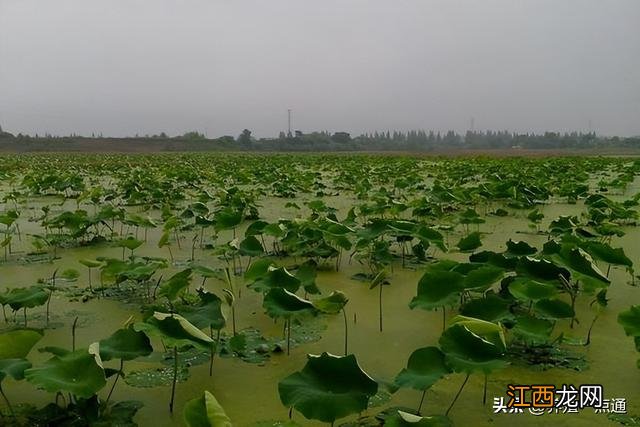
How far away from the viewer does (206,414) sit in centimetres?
116

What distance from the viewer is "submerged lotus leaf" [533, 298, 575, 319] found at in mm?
1829

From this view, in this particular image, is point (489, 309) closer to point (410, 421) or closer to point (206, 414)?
point (410, 421)

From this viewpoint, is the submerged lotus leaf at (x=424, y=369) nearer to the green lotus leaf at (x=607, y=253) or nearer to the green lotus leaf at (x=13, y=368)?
the green lotus leaf at (x=13, y=368)

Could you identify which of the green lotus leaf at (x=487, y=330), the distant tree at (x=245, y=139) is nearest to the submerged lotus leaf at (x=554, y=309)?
the green lotus leaf at (x=487, y=330)

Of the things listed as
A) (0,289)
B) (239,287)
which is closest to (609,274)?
(239,287)

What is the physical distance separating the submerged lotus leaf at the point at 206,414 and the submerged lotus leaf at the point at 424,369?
463 millimetres

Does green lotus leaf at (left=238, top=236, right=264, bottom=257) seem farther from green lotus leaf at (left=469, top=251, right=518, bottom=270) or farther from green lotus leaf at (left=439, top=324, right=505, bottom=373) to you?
green lotus leaf at (left=439, top=324, right=505, bottom=373)

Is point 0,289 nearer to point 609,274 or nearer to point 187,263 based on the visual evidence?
point 187,263

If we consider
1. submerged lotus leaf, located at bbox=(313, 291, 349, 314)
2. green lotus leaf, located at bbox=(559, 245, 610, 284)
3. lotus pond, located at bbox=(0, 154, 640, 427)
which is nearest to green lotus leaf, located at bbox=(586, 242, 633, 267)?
lotus pond, located at bbox=(0, 154, 640, 427)

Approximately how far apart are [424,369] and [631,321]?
69 centimetres

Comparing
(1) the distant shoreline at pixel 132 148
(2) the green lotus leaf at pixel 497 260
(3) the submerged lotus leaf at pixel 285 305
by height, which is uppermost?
(1) the distant shoreline at pixel 132 148

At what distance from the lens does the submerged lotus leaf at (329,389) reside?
3.95 feet

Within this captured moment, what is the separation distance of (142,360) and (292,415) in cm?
62

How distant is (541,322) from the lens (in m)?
1.79
